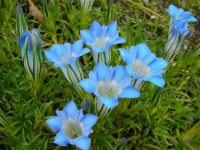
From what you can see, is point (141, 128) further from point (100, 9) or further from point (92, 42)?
point (100, 9)

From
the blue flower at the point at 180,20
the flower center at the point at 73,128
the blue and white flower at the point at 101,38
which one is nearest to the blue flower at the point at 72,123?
the flower center at the point at 73,128

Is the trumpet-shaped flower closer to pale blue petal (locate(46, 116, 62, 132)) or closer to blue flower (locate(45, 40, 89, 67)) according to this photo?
blue flower (locate(45, 40, 89, 67))

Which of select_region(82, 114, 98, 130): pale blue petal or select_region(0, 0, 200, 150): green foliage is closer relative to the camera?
select_region(82, 114, 98, 130): pale blue petal

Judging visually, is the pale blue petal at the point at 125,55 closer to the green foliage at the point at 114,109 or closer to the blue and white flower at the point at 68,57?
the blue and white flower at the point at 68,57

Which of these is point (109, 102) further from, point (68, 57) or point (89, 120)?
point (68, 57)

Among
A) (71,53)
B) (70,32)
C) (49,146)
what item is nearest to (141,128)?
(49,146)

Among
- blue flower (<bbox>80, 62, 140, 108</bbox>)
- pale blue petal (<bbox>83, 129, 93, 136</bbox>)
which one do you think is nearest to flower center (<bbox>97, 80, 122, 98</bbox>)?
blue flower (<bbox>80, 62, 140, 108</bbox>)
